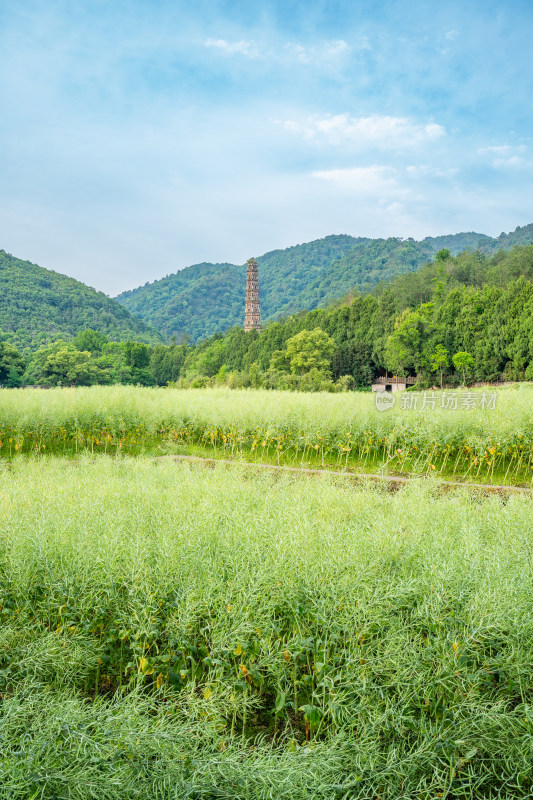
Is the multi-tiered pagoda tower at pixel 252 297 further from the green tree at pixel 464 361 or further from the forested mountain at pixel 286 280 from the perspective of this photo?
the green tree at pixel 464 361

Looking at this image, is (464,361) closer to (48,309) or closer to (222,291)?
(48,309)

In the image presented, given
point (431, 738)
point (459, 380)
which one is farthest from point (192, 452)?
point (459, 380)

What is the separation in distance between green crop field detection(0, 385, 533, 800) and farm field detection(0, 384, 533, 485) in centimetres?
417

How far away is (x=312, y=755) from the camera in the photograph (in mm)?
1742

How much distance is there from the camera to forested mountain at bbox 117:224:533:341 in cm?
9212

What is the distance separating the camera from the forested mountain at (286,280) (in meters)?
92.1

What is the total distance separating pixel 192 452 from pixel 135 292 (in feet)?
416

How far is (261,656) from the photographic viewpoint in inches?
94.3

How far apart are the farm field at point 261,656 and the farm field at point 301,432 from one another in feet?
15.4

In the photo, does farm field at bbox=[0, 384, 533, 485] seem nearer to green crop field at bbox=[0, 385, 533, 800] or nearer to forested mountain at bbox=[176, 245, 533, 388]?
green crop field at bbox=[0, 385, 533, 800]

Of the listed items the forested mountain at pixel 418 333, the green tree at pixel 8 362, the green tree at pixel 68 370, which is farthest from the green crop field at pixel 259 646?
the green tree at pixel 8 362

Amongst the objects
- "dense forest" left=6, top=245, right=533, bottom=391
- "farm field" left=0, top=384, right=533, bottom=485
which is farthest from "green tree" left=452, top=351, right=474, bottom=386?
"farm field" left=0, top=384, right=533, bottom=485

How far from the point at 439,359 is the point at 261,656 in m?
31.5

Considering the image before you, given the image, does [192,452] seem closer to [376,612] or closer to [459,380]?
[376,612]
